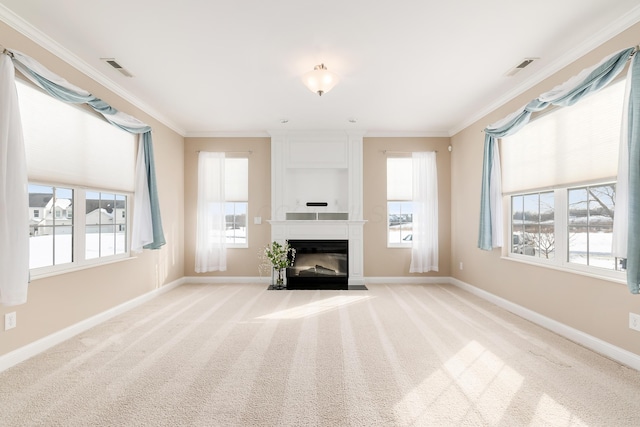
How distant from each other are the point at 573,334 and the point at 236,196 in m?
5.11

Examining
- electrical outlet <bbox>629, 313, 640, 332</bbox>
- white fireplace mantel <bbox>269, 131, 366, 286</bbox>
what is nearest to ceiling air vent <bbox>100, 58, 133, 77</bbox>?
white fireplace mantel <bbox>269, 131, 366, 286</bbox>

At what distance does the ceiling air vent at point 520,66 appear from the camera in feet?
10.2

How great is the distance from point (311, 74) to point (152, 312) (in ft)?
11.2

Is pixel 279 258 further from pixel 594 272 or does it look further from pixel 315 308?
pixel 594 272

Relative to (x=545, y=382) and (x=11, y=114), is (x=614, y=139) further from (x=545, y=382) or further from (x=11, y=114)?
(x=11, y=114)

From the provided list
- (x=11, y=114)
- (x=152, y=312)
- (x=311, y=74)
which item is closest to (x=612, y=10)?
(x=311, y=74)

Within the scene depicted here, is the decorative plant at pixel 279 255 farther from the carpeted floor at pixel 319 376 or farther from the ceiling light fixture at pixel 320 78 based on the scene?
the ceiling light fixture at pixel 320 78

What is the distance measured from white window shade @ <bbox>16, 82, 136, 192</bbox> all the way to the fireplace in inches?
113

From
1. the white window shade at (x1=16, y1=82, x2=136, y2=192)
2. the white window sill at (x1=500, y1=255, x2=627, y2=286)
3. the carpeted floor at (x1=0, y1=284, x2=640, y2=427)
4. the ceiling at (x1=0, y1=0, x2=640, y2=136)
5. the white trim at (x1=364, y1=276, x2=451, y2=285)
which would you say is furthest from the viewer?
the white trim at (x1=364, y1=276, x2=451, y2=285)

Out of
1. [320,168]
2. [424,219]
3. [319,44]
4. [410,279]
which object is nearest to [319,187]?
[320,168]

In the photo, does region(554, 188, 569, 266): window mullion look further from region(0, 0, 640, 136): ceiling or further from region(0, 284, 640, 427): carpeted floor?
region(0, 0, 640, 136): ceiling

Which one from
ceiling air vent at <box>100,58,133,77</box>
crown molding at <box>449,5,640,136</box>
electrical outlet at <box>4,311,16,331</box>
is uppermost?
ceiling air vent at <box>100,58,133,77</box>

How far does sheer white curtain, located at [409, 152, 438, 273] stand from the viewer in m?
5.50

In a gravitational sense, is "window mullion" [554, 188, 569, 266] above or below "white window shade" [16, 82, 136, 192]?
below
